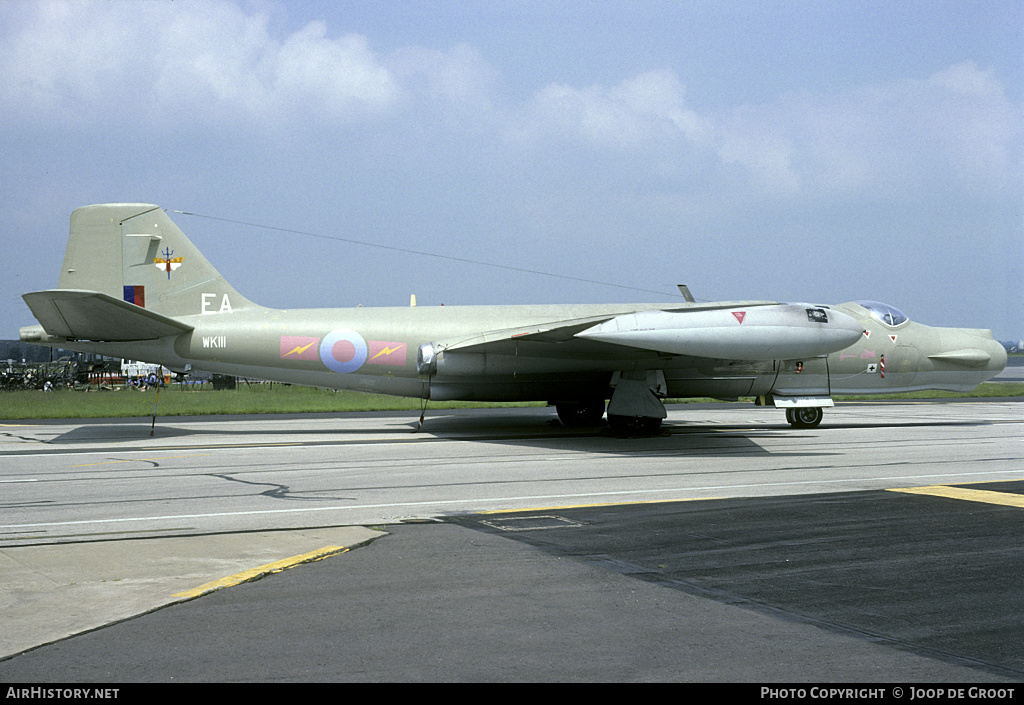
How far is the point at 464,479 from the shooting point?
11.8m

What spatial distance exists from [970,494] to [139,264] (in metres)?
17.5

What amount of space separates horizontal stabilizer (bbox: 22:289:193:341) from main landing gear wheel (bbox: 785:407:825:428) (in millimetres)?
14712

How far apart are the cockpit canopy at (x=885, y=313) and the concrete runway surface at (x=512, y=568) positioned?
22.7 ft

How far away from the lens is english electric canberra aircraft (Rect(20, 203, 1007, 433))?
60.2ft

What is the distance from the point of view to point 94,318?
17.7 metres

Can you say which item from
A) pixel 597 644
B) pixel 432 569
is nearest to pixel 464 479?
pixel 432 569

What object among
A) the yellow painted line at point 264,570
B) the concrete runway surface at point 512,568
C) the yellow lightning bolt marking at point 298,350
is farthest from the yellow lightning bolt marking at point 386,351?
the yellow painted line at point 264,570

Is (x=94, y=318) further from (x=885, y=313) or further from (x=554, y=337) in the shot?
(x=885, y=313)

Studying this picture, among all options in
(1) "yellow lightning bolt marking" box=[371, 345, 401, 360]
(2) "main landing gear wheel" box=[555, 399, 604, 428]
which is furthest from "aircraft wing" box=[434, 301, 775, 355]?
(2) "main landing gear wheel" box=[555, 399, 604, 428]

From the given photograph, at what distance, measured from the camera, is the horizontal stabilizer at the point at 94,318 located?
16594mm

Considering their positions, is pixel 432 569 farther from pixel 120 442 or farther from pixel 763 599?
pixel 120 442

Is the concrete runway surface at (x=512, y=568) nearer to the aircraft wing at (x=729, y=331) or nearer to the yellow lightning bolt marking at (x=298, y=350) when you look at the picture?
the aircraft wing at (x=729, y=331)

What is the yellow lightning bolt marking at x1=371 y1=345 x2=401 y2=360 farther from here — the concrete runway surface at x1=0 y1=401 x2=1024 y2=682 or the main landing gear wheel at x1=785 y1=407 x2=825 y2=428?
the main landing gear wheel at x1=785 y1=407 x2=825 y2=428
